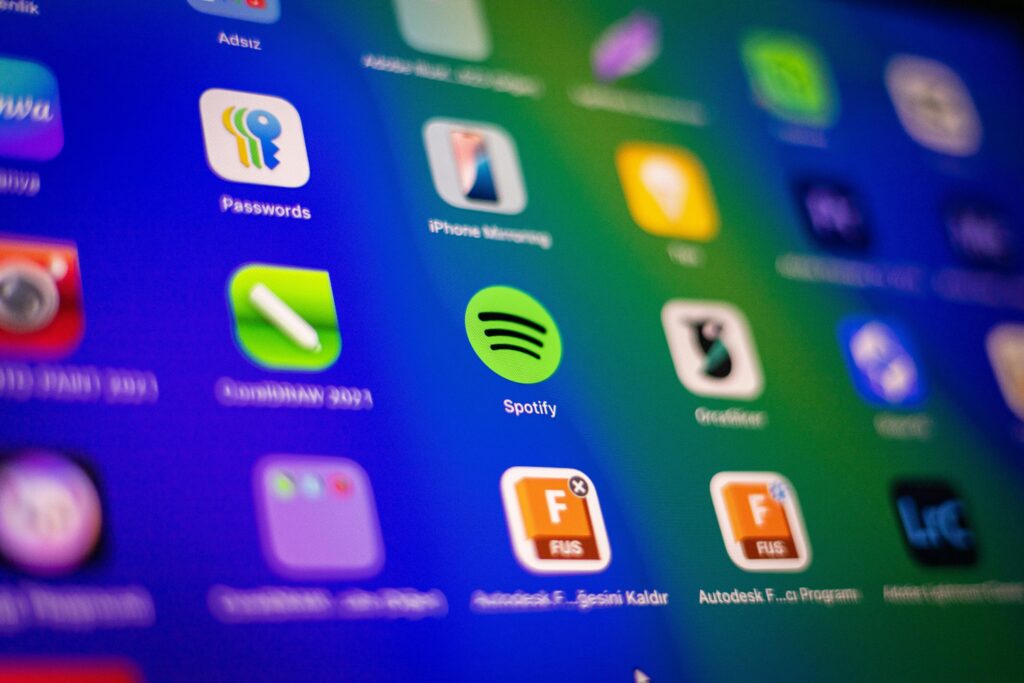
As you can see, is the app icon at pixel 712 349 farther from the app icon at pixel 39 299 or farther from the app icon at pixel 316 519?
the app icon at pixel 39 299

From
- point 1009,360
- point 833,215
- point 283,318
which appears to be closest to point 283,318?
point 283,318

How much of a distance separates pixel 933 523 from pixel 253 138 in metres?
0.74

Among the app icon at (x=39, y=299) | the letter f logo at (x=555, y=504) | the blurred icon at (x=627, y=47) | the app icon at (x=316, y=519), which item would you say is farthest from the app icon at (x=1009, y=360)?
the app icon at (x=39, y=299)

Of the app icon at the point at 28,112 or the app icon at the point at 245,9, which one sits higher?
the app icon at the point at 245,9

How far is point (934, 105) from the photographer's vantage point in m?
1.45

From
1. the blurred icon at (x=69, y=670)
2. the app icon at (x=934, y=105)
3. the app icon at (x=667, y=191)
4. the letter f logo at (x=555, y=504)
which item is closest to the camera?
the blurred icon at (x=69, y=670)

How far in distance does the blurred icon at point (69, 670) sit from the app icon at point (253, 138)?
0.40 metres

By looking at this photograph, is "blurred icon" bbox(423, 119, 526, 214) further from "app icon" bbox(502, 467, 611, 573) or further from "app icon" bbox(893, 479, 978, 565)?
"app icon" bbox(893, 479, 978, 565)

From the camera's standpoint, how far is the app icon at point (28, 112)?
2.86 ft

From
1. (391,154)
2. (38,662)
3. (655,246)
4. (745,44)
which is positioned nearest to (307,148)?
(391,154)

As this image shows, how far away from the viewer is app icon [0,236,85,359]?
31.6 inches

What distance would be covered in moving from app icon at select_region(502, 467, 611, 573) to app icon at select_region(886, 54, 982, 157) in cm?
73

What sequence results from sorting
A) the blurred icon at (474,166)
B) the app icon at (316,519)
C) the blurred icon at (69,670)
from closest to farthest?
the blurred icon at (69,670)
the app icon at (316,519)
the blurred icon at (474,166)

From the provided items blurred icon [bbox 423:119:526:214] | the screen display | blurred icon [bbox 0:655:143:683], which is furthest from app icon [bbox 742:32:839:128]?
blurred icon [bbox 0:655:143:683]
